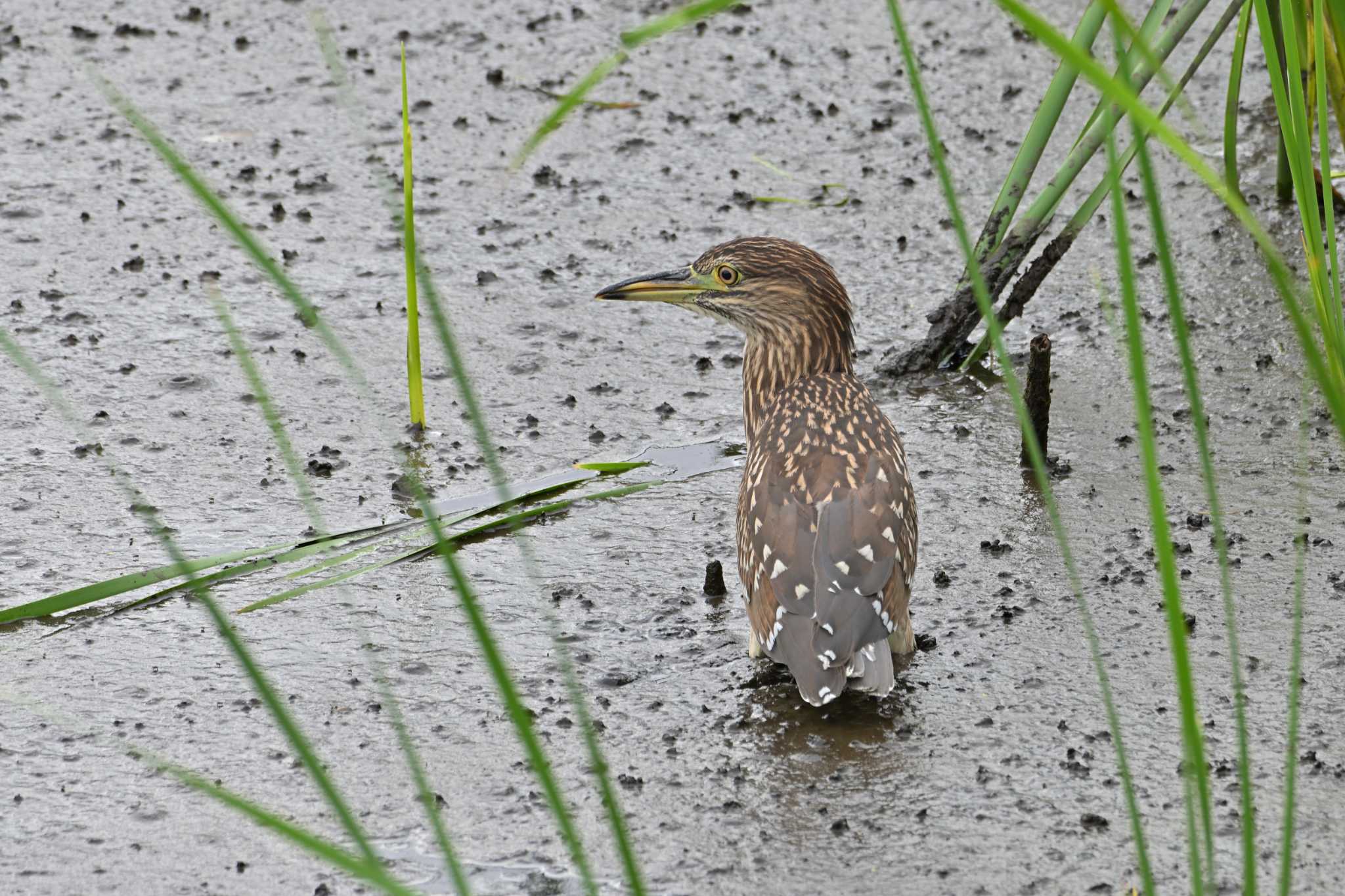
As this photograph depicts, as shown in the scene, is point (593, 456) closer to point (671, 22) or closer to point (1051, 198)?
point (1051, 198)

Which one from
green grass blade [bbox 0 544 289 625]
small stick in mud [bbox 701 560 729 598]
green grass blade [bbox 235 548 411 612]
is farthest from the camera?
small stick in mud [bbox 701 560 729 598]

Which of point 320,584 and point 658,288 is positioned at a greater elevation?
point 658,288

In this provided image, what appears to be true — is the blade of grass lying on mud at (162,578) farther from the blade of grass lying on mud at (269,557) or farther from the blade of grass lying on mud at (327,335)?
the blade of grass lying on mud at (327,335)

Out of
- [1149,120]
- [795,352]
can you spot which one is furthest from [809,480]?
[1149,120]

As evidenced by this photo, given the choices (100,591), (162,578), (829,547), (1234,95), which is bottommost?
(829,547)

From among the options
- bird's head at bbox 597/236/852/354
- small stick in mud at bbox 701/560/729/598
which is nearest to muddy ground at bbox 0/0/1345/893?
small stick in mud at bbox 701/560/729/598

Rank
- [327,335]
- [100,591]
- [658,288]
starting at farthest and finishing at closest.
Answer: [658,288], [100,591], [327,335]

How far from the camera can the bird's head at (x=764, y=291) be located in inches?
206

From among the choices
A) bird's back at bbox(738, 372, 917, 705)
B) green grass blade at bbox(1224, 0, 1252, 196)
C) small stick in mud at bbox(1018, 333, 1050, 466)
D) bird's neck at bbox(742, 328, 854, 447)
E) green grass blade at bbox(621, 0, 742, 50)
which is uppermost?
green grass blade at bbox(1224, 0, 1252, 196)

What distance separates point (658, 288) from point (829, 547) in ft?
4.84

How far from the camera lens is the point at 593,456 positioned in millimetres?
5598

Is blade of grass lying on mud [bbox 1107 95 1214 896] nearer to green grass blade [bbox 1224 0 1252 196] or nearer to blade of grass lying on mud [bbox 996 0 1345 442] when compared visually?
blade of grass lying on mud [bbox 996 0 1345 442]

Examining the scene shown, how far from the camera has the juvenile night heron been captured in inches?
159

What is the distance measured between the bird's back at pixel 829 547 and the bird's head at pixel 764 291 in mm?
585
